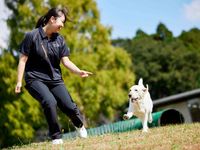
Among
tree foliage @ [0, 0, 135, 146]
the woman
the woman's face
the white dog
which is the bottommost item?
the white dog

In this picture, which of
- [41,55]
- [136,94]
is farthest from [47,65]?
[136,94]

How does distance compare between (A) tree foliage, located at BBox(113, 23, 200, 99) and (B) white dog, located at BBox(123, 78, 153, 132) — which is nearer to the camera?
(B) white dog, located at BBox(123, 78, 153, 132)

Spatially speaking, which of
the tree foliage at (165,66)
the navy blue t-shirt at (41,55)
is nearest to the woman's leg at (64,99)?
the navy blue t-shirt at (41,55)

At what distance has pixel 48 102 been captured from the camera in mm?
7996

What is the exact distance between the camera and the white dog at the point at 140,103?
30.9 feet

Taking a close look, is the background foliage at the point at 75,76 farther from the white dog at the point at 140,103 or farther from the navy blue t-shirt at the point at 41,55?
the navy blue t-shirt at the point at 41,55

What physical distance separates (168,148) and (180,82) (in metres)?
55.0

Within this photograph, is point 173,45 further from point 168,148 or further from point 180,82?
point 168,148

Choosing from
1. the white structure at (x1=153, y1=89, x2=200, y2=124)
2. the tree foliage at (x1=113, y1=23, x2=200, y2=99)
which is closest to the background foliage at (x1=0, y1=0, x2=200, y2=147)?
the white structure at (x1=153, y1=89, x2=200, y2=124)

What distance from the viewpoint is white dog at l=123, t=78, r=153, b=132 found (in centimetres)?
941

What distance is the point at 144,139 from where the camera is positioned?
7352mm

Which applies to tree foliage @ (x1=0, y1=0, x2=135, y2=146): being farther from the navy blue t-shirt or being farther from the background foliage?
the navy blue t-shirt

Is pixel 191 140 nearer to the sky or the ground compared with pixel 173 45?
nearer to the ground

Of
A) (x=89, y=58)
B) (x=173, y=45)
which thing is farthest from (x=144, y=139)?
(x=173, y=45)
